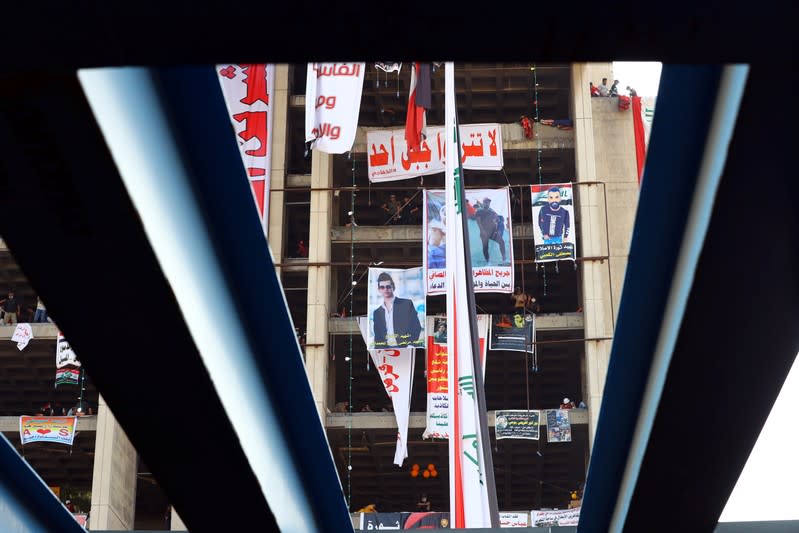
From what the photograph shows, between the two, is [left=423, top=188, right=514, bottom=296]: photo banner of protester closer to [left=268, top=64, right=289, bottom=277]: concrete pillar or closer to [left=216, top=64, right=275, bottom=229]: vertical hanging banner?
[left=216, top=64, right=275, bottom=229]: vertical hanging banner

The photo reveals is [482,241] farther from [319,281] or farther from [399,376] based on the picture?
[319,281]

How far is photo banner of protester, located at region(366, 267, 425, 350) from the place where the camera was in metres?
27.5

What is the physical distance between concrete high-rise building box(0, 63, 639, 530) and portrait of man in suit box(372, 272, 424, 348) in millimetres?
3185

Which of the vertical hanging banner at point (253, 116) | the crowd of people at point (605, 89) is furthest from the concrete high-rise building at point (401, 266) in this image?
the vertical hanging banner at point (253, 116)

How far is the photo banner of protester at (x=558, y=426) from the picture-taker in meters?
29.3

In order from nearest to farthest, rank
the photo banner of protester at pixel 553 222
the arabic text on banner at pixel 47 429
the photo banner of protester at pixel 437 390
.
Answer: the photo banner of protester at pixel 437 390
the arabic text on banner at pixel 47 429
the photo banner of protester at pixel 553 222

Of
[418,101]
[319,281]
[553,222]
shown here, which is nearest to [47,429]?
[319,281]

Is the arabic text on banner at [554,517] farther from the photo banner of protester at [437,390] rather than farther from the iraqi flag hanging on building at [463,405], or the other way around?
the iraqi flag hanging on building at [463,405]

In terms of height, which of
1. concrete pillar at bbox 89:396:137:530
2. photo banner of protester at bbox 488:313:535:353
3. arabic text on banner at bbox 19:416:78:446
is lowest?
concrete pillar at bbox 89:396:137:530

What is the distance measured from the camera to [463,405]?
14.3m

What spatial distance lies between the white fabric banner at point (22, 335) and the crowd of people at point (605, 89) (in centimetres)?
1855

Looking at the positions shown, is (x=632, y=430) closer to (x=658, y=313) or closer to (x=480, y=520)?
(x=658, y=313)

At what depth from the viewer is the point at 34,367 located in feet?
108

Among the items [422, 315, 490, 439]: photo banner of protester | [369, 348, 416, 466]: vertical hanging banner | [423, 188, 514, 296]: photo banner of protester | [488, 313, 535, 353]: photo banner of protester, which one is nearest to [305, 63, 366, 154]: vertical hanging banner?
[423, 188, 514, 296]: photo banner of protester
